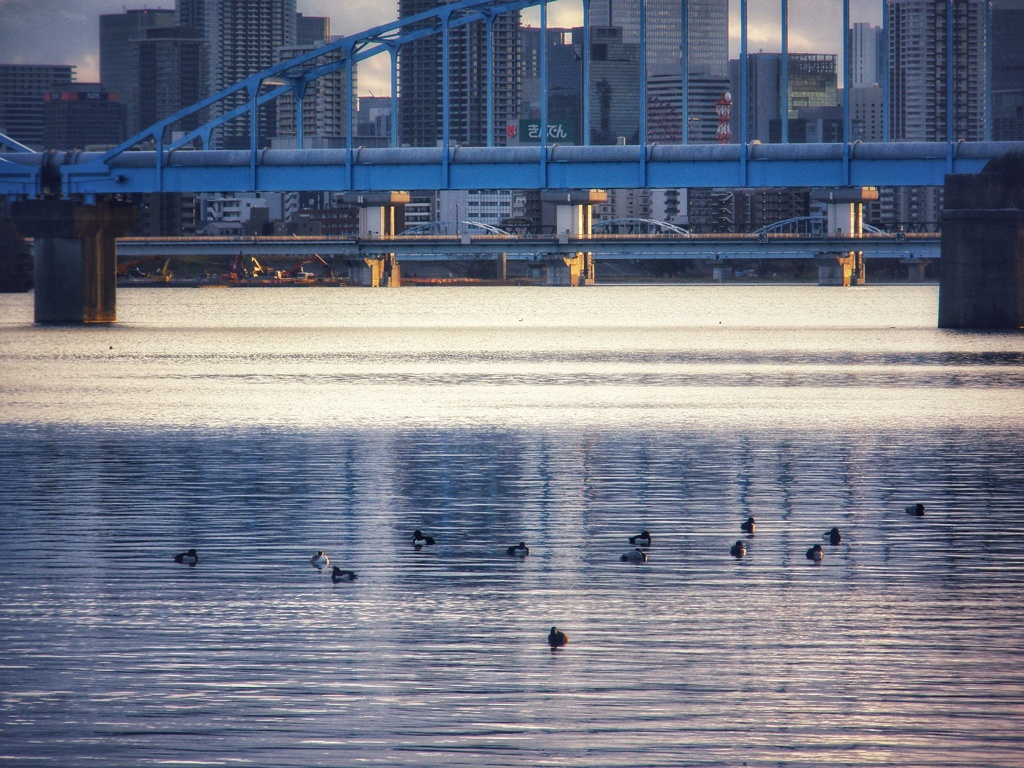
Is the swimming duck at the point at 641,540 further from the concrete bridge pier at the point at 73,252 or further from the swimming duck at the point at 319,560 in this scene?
the concrete bridge pier at the point at 73,252

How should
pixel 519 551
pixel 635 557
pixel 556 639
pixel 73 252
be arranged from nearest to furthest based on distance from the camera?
pixel 556 639 → pixel 635 557 → pixel 519 551 → pixel 73 252

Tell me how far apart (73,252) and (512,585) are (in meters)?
79.7

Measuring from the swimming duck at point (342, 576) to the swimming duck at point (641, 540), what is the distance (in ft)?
12.9

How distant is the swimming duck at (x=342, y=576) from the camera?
59.6 ft

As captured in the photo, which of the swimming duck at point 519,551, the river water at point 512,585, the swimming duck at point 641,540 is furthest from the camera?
the swimming duck at point 641,540

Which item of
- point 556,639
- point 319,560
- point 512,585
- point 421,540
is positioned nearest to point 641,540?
point 421,540

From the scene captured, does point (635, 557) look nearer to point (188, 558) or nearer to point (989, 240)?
point (188, 558)

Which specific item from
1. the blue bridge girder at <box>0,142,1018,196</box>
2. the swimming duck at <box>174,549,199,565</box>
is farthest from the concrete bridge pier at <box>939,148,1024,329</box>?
the swimming duck at <box>174,549,199,565</box>

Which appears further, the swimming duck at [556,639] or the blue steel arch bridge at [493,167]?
the blue steel arch bridge at [493,167]

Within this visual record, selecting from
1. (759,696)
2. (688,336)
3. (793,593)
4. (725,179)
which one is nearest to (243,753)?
(759,696)

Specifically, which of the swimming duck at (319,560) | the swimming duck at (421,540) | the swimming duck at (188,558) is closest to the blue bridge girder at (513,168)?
the swimming duck at (421,540)

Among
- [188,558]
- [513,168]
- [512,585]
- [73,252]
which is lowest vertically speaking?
[512,585]

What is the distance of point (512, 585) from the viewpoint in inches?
711

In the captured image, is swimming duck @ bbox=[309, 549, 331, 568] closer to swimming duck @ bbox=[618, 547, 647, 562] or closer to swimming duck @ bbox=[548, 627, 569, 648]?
swimming duck @ bbox=[618, 547, 647, 562]
